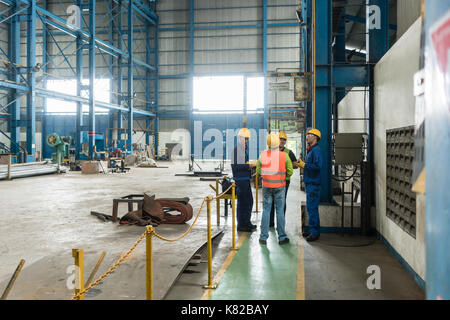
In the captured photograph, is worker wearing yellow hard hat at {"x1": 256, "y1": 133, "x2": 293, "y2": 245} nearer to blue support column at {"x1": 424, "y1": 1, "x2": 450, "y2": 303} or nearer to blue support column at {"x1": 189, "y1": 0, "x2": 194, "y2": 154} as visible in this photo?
blue support column at {"x1": 424, "y1": 1, "x2": 450, "y2": 303}

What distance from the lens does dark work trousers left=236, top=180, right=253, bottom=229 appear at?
25.1 feet

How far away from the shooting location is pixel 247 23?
1496 inches

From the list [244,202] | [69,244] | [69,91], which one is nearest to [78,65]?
[69,91]

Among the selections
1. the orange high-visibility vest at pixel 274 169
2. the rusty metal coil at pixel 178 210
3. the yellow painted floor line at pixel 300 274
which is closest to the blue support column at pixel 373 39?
the orange high-visibility vest at pixel 274 169

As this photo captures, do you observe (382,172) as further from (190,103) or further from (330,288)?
(190,103)

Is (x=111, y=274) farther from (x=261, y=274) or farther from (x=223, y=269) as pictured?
(x=261, y=274)

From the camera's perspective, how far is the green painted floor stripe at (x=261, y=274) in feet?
14.4

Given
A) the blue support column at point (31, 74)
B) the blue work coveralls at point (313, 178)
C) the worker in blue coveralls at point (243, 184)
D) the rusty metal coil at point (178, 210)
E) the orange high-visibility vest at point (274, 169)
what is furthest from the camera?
the blue support column at point (31, 74)

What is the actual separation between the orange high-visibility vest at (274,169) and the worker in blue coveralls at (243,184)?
965mm

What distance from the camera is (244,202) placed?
25.1 feet

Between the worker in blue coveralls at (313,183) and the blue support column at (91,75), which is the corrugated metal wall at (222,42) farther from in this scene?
the worker in blue coveralls at (313,183)

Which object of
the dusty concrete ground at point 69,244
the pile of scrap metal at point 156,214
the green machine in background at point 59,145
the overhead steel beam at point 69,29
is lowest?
the dusty concrete ground at point 69,244

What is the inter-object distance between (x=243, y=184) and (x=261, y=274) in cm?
280
